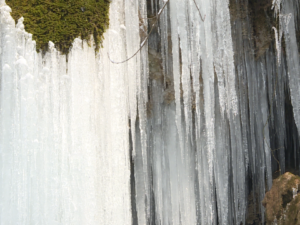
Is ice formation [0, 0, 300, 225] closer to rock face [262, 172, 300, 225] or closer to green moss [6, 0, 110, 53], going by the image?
green moss [6, 0, 110, 53]

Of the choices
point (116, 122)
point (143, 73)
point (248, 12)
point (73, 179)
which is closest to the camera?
point (73, 179)

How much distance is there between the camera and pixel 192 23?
13.2 feet

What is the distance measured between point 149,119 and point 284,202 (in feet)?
5.94

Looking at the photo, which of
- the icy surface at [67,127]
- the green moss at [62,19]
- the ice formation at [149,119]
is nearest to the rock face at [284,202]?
the ice formation at [149,119]

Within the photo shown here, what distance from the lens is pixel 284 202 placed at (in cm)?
365

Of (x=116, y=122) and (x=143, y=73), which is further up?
(x=143, y=73)

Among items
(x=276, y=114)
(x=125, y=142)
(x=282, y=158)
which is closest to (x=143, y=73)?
(x=125, y=142)

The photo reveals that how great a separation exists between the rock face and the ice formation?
685mm

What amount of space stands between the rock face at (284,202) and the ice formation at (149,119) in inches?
27.0

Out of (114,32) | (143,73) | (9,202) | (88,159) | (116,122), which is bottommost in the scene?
(9,202)

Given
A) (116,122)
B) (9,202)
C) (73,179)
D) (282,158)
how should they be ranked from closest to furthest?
(9,202) → (73,179) → (116,122) → (282,158)

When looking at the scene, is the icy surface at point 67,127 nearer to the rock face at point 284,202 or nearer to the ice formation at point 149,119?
the ice formation at point 149,119

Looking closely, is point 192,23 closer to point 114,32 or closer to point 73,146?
point 114,32

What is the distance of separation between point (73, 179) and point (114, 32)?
1.57m
